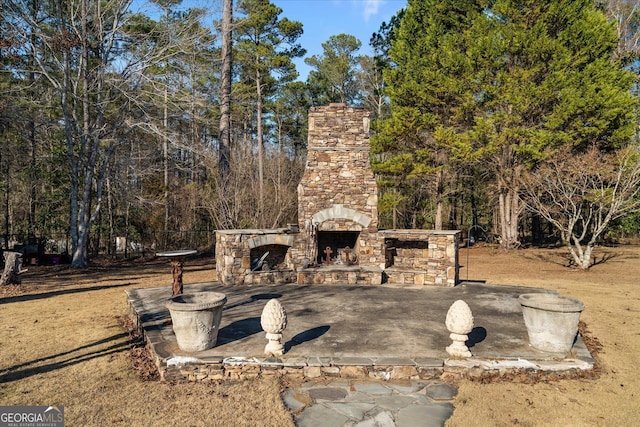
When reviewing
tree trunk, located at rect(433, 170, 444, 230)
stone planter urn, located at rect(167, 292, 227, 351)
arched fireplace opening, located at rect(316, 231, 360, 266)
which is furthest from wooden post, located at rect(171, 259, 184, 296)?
tree trunk, located at rect(433, 170, 444, 230)

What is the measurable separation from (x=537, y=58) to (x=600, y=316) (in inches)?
485

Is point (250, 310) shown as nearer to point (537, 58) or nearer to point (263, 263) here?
point (263, 263)

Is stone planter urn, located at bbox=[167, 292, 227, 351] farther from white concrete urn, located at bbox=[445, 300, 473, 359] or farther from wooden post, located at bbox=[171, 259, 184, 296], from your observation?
white concrete urn, located at bbox=[445, 300, 473, 359]

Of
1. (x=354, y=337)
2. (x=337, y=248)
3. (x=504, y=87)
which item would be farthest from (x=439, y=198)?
(x=354, y=337)

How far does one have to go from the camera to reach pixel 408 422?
394 cm

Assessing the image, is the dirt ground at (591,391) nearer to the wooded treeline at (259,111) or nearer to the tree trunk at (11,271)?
the wooded treeline at (259,111)

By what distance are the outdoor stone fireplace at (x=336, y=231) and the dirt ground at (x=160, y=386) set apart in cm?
284

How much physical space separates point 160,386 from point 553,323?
200 inches

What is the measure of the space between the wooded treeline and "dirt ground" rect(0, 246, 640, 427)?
651cm

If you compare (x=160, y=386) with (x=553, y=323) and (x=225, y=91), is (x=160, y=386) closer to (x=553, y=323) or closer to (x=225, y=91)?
(x=553, y=323)

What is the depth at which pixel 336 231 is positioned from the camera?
1048 cm

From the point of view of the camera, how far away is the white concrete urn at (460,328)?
16.6 ft

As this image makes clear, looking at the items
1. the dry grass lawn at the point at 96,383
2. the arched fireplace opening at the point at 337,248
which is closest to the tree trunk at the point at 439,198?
the arched fireplace opening at the point at 337,248

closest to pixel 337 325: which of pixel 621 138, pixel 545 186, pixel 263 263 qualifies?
pixel 263 263
